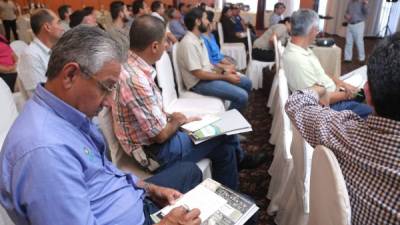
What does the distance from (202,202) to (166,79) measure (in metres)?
1.34

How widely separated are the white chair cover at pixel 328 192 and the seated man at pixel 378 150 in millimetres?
69

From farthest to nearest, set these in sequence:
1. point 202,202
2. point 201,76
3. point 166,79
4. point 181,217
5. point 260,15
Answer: point 260,15 < point 201,76 < point 166,79 < point 202,202 < point 181,217

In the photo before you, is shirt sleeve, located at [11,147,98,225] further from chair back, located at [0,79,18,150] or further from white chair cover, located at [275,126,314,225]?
chair back, located at [0,79,18,150]

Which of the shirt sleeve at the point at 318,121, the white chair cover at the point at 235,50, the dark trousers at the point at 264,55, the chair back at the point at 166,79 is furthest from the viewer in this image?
the white chair cover at the point at 235,50

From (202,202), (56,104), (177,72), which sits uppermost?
(56,104)

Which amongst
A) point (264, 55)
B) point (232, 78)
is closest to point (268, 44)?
point (264, 55)

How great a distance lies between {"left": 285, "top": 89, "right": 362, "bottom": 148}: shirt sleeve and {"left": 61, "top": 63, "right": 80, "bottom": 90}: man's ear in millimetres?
753

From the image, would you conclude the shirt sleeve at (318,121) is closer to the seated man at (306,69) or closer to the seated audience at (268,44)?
the seated man at (306,69)

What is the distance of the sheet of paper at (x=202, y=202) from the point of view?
1.03 metres

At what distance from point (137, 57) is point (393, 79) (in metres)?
1.16

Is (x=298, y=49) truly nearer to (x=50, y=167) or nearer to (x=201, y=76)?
(x=201, y=76)

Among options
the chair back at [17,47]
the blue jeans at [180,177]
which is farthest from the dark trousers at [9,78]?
the blue jeans at [180,177]

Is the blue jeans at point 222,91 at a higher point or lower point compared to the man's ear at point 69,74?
lower

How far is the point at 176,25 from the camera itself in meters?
4.84
